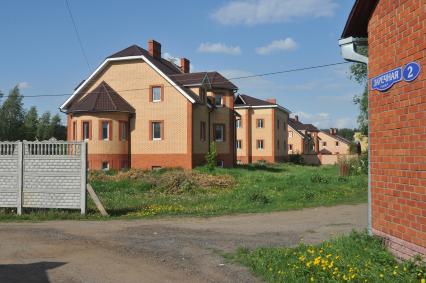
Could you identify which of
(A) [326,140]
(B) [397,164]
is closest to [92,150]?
(B) [397,164]

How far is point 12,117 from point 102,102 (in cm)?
5638

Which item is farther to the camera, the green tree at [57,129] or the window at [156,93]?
the green tree at [57,129]

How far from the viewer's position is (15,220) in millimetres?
12766

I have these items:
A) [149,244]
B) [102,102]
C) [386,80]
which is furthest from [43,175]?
[102,102]

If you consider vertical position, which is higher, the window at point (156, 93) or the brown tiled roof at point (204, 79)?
the brown tiled roof at point (204, 79)

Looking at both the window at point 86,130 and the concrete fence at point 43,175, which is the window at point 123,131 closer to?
the window at point 86,130

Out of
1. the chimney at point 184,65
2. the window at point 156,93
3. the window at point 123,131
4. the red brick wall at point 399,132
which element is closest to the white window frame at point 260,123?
the chimney at point 184,65

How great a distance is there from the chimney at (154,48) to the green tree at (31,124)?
52996mm

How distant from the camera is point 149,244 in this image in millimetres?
9219

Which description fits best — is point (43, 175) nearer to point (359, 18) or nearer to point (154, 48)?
point (359, 18)

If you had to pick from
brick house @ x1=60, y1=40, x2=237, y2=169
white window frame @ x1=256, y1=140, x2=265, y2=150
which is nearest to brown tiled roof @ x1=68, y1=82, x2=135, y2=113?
brick house @ x1=60, y1=40, x2=237, y2=169

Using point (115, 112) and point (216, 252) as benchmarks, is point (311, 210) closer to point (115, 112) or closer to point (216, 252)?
point (216, 252)

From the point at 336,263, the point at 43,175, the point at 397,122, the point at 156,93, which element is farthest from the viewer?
the point at 156,93

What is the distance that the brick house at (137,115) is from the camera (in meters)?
30.9
